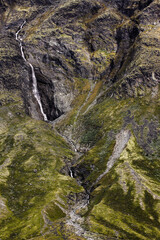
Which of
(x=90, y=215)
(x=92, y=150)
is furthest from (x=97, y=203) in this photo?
(x=92, y=150)

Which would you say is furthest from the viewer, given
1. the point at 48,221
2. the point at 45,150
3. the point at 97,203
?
the point at 45,150

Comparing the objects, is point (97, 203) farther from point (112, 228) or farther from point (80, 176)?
point (80, 176)

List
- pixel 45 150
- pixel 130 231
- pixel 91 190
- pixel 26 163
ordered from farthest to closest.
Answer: pixel 45 150
pixel 26 163
pixel 91 190
pixel 130 231

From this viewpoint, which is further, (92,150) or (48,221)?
(92,150)

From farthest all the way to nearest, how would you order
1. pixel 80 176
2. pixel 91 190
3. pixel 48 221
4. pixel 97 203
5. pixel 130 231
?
pixel 80 176 < pixel 91 190 < pixel 97 203 < pixel 48 221 < pixel 130 231

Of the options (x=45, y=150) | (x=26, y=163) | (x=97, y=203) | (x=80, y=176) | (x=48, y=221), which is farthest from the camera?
(x=45, y=150)

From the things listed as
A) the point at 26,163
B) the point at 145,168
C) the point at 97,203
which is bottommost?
the point at 145,168

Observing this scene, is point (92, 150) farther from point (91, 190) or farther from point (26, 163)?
point (26, 163)

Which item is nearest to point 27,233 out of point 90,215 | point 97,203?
point 90,215

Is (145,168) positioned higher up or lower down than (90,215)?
lower down
